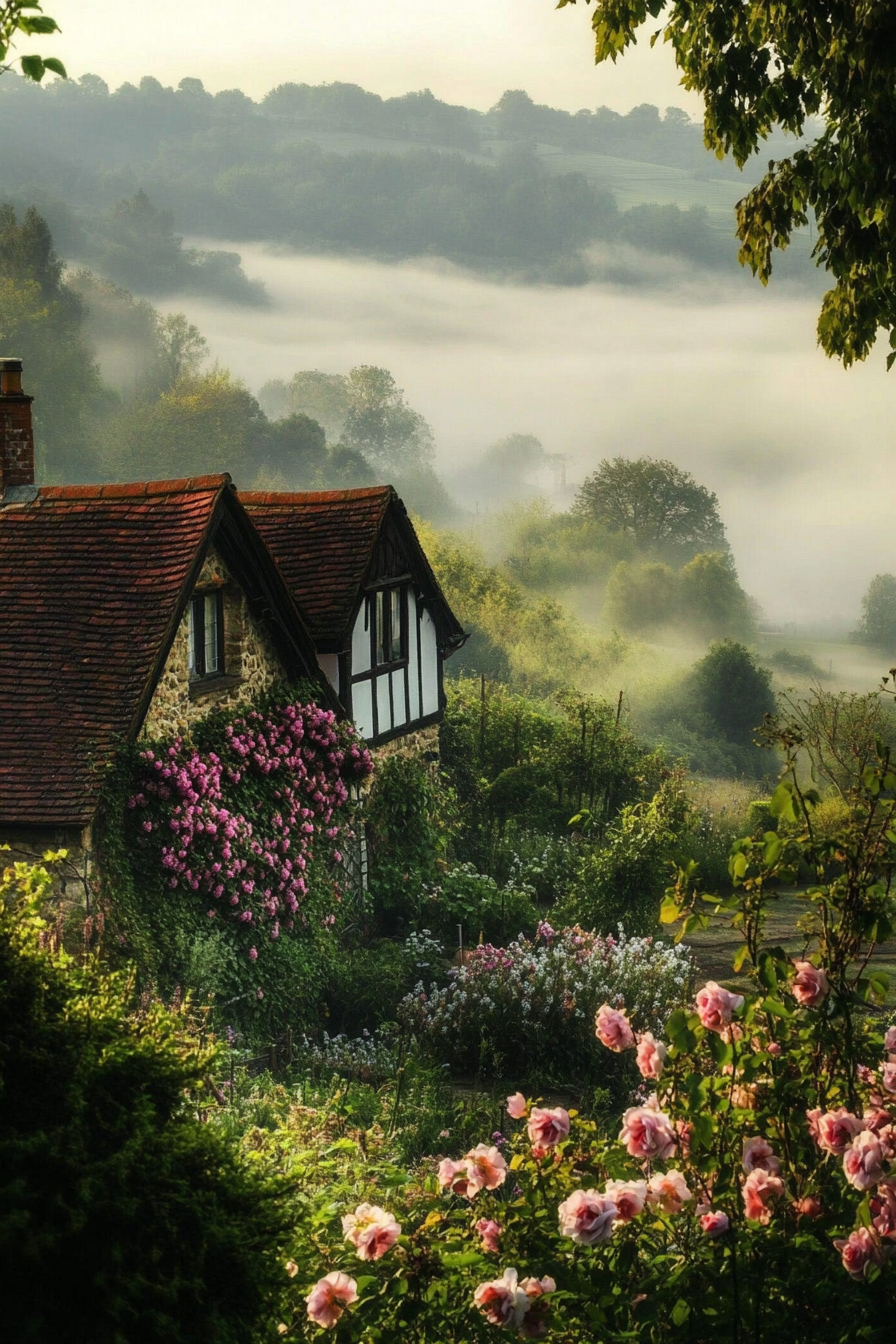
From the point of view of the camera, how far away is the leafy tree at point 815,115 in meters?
7.96

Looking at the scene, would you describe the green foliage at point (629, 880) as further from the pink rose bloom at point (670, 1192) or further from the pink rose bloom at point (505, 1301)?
the pink rose bloom at point (505, 1301)

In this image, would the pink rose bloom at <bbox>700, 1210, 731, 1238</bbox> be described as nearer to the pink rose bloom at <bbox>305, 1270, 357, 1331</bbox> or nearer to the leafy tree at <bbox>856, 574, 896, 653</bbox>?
the pink rose bloom at <bbox>305, 1270, 357, 1331</bbox>

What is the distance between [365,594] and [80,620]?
5.47m

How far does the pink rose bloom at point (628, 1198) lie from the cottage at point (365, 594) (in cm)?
1321

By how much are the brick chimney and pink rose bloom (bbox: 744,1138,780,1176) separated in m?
12.7

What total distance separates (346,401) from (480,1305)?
94033 millimetres

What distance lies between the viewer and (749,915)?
5027mm

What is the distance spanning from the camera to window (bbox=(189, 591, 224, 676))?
14211 mm

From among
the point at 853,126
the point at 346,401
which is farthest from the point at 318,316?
the point at 853,126

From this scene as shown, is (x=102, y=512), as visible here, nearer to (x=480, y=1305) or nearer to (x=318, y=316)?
(x=480, y=1305)

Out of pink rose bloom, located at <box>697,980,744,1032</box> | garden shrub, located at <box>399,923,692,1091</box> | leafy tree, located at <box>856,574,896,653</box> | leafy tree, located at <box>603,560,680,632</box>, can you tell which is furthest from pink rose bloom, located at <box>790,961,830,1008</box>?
leafy tree, located at <box>856,574,896,653</box>

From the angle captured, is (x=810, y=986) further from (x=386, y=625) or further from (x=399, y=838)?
(x=386, y=625)

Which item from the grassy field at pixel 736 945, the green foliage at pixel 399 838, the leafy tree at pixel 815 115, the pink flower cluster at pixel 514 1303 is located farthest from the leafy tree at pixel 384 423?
the pink flower cluster at pixel 514 1303

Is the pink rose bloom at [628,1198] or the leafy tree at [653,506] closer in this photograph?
the pink rose bloom at [628,1198]
